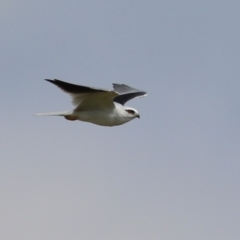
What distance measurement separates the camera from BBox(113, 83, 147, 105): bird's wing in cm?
1586

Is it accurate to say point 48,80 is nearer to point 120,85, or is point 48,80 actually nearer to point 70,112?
point 70,112

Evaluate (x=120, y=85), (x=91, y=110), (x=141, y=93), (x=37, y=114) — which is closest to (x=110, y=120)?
(x=91, y=110)

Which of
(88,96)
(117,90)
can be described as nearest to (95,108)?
(88,96)

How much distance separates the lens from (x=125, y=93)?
16.5m

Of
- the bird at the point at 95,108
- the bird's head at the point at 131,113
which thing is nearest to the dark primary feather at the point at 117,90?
the bird at the point at 95,108

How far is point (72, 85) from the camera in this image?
1280 cm

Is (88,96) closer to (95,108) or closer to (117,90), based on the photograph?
(95,108)

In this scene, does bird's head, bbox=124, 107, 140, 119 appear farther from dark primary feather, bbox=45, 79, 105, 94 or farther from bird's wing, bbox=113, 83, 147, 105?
dark primary feather, bbox=45, 79, 105, 94

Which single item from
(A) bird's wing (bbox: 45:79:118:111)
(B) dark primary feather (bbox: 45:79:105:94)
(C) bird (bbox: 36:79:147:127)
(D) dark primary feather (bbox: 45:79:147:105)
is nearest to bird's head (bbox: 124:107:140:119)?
(C) bird (bbox: 36:79:147:127)

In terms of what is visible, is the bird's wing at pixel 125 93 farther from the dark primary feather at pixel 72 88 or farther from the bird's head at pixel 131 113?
the dark primary feather at pixel 72 88

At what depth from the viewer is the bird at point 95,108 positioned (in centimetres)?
1310

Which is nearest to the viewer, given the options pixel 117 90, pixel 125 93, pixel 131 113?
pixel 131 113

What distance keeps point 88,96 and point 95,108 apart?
37 centimetres

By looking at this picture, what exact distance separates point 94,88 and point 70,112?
4.30ft
